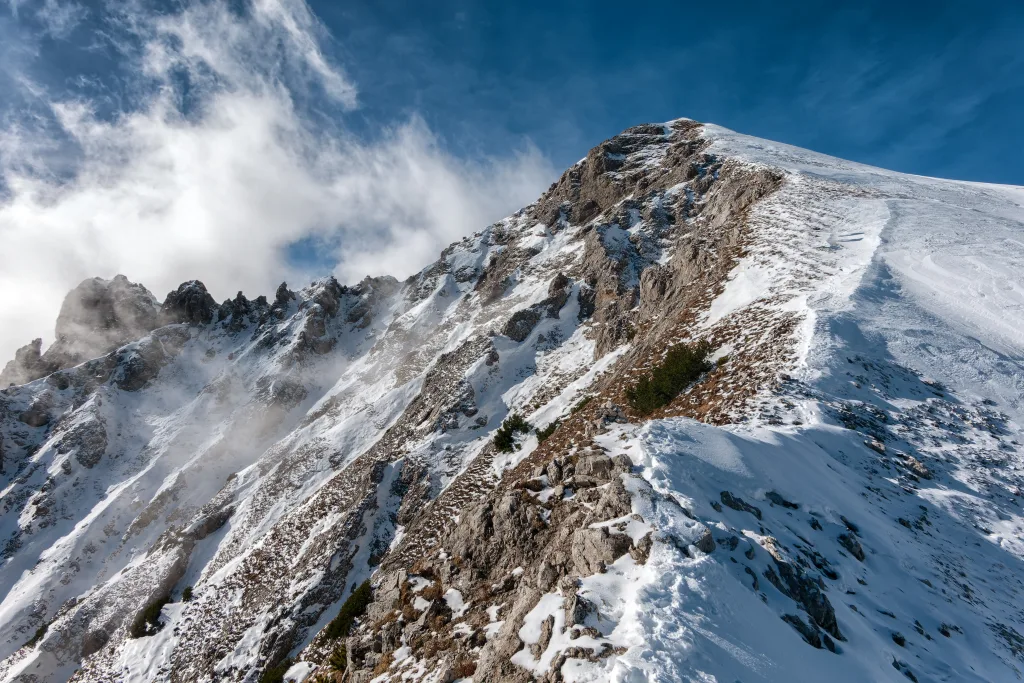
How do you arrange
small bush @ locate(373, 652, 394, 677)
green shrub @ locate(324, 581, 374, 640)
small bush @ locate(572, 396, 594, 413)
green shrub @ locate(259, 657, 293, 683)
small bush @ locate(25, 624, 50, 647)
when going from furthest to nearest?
small bush @ locate(25, 624, 50, 647) → small bush @ locate(572, 396, 594, 413) → green shrub @ locate(324, 581, 374, 640) → green shrub @ locate(259, 657, 293, 683) → small bush @ locate(373, 652, 394, 677)

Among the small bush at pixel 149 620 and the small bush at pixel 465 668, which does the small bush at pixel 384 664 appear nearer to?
the small bush at pixel 465 668

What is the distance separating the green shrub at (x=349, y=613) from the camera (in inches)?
1148

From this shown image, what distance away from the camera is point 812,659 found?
9.25m

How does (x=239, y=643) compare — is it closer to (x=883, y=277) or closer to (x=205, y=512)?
(x=205, y=512)

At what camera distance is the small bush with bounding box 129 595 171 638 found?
41.6m

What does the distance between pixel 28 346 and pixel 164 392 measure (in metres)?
43.8

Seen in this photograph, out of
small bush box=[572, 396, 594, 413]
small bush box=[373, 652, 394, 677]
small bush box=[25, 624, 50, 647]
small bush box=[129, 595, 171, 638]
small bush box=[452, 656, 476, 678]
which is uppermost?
small bush box=[572, 396, 594, 413]

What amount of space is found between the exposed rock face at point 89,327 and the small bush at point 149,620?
238 feet

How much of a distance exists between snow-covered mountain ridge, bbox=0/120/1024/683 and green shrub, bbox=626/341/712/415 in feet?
2.70

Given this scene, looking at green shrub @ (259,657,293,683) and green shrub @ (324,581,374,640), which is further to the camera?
green shrub @ (324,581,374,640)

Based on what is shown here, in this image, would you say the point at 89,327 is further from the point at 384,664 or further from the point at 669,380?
the point at 669,380

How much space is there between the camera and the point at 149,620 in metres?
42.5

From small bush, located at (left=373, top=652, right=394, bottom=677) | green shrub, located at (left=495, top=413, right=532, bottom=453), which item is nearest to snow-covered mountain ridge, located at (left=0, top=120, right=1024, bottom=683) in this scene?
small bush, located at (left=373, top=652, right=394, bottom=677)

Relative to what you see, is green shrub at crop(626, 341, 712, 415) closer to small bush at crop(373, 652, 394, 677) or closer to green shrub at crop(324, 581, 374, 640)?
small bush at crop(373, 652, 394, 677)
